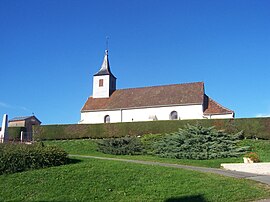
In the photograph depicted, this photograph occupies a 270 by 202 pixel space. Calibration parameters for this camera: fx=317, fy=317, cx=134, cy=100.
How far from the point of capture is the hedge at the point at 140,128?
88.5 ft

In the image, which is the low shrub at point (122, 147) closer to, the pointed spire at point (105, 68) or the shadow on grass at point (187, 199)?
the shadow on grass at point (187, 199)

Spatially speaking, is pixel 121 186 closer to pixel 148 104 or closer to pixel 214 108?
pixel 214 108

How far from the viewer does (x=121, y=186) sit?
10.1 m

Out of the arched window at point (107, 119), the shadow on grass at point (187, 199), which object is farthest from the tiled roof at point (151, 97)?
the shadow on grass at point (187, 199)

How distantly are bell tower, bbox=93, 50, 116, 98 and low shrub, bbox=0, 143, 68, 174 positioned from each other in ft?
113

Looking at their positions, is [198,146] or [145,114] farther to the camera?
[145,114]

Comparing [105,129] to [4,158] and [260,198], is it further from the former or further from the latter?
[260,198]

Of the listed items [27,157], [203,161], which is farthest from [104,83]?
[27,157]

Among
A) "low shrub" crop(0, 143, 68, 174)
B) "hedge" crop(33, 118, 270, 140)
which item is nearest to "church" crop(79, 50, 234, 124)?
"hedge" crop(33, 118, 270, 140)

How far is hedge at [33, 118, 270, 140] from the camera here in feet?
88.5

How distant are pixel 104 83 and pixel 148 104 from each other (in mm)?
10017

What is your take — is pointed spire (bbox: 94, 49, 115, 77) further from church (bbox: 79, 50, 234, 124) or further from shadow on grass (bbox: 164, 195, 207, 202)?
shadow on grass (bbox: 164, 195, 207, 202)

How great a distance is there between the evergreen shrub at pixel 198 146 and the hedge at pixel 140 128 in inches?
167

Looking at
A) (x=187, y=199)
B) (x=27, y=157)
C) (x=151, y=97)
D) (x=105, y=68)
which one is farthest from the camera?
(x=105, y=68)
